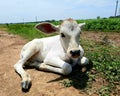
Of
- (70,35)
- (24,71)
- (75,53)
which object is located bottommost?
(24,71)

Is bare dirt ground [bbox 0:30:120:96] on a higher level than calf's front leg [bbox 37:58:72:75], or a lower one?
lower

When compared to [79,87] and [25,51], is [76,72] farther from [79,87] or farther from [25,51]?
[25,51]

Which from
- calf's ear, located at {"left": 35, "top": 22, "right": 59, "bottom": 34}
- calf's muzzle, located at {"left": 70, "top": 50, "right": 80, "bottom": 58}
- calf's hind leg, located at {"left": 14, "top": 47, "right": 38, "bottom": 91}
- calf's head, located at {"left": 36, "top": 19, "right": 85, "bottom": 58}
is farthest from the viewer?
calf's ear, located at {"left": 35, "top": 22, "right": 59, "bottom": 34}

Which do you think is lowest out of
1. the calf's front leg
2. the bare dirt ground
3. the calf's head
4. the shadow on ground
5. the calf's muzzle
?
the bare dirt ground

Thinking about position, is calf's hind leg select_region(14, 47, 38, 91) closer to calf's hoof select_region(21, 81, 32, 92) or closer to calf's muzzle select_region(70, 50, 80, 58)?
calf's hoof select_region(21, 81, 32, 92)

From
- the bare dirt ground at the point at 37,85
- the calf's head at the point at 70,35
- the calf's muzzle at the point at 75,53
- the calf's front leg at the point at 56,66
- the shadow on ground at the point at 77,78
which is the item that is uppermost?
the calf's head at the point at 70,35

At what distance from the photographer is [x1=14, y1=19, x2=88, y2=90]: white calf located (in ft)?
17.0

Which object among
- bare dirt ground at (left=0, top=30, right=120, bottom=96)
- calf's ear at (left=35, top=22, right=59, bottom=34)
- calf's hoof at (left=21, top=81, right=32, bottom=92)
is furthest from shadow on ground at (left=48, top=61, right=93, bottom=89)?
calf's ear at (left=35, top=22, right=59, bottom=34)

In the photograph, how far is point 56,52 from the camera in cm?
586

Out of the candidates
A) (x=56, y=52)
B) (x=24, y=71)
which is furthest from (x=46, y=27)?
(x=24, y=71)

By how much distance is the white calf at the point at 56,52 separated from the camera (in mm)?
5195

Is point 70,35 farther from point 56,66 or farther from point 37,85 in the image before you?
point 37,85

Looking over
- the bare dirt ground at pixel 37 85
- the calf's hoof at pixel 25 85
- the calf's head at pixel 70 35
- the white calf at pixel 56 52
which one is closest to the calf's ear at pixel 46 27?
the white calf at pixel 56 52

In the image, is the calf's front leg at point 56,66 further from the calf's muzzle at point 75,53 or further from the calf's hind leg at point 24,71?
the calf's muzzle at point 75,53
